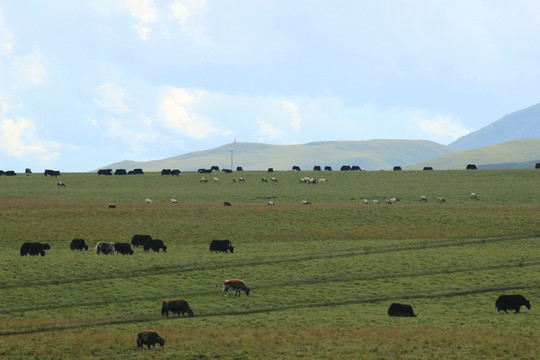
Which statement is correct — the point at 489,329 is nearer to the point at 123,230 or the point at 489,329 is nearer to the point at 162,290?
the point at 162,290

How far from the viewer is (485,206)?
81188 mm

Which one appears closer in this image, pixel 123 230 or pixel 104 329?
pixel 104 329

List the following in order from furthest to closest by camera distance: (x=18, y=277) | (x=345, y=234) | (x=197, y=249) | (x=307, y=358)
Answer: (x=345, y=234), (x=197, y=249), (x=18, y=277), (x=307, y=358)

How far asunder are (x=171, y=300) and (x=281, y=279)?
36.2 ft

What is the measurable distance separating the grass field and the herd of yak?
69cm

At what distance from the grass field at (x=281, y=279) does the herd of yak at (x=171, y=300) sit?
0.69m


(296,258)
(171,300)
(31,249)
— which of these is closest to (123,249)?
(31,249)

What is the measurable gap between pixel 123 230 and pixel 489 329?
41054mm

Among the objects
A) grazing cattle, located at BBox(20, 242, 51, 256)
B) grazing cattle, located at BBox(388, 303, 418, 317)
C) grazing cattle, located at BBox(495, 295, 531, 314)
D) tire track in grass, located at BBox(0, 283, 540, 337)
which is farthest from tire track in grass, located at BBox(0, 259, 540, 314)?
grazing cattle, located at BBox(20, 242, 51, 256)

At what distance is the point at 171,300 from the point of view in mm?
31375

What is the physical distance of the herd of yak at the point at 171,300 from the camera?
25.0 metres

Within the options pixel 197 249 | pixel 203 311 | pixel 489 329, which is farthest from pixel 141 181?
pixel 489 329

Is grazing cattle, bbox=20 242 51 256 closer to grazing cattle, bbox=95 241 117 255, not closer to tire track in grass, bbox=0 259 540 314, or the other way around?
grazing cattle, bbox=95 241 117 255

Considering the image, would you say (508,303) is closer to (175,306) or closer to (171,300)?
(175,306)
